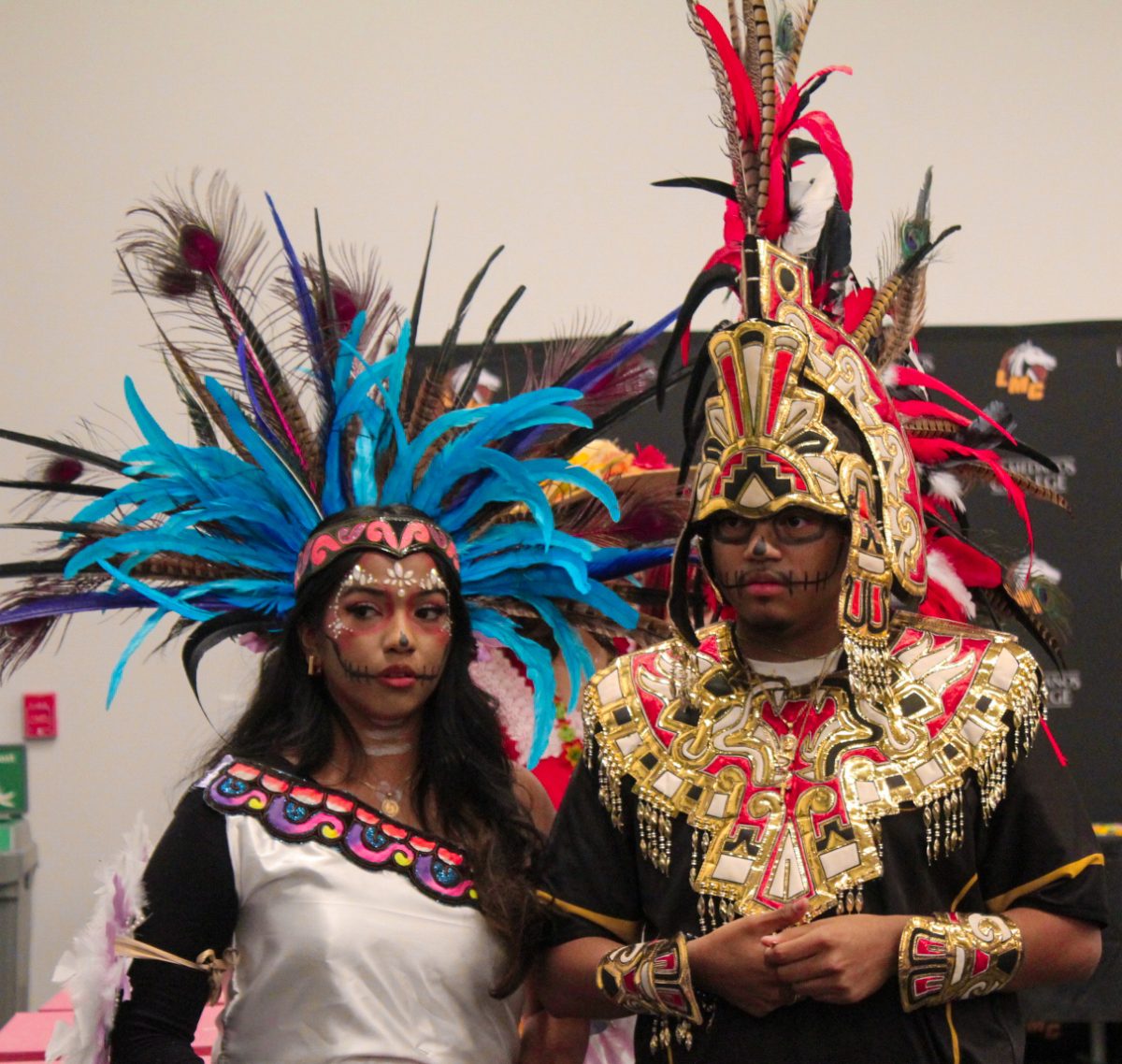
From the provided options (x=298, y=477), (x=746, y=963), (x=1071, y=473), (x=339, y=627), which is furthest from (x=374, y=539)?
(x=1071, y=473)

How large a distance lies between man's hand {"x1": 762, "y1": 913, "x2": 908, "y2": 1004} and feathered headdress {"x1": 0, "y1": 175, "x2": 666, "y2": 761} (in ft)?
2.46

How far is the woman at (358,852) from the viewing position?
74.2 inches

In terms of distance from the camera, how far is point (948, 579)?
2.32 meters

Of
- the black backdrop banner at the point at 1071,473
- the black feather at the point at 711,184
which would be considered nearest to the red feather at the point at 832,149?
the black feather at the point at 711,184

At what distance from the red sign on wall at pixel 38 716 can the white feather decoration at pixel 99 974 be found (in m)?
2.80

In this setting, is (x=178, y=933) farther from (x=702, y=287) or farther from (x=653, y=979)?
(x=702, y=287)

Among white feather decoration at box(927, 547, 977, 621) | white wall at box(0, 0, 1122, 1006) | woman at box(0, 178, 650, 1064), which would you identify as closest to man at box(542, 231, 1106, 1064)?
woman at box(0, 178, 650, 1064)

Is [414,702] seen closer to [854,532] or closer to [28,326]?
[854,532]

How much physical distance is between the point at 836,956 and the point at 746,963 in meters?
0.10

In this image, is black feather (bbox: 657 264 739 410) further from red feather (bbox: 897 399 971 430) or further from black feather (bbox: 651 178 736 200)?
red feather (bbox: 897 399 971 430)

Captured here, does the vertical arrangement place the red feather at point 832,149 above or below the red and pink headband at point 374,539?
above

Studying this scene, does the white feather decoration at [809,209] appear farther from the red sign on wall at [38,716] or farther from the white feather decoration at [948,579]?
the red sign on wall at [38,716]

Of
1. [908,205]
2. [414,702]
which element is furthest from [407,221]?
[414,702]

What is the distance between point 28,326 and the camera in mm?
4621
